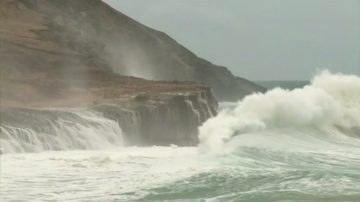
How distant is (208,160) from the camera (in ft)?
60.1

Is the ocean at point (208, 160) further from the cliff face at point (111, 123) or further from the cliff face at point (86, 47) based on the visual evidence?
the cliff face at point (86, 47)

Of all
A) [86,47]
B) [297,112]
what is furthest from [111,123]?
[86,47]

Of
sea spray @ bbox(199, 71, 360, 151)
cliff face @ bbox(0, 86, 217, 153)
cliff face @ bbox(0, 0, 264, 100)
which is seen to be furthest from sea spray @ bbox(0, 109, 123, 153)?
cliff face @ bbox(0, 0, 264, 100)

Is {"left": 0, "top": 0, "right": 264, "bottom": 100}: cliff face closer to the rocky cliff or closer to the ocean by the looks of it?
the rocky cliff

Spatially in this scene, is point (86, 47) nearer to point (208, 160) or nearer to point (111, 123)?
point (111, 123)

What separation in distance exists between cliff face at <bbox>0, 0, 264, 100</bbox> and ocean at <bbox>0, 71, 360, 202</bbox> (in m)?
13.5

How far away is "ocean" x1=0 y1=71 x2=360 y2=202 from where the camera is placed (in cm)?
1398

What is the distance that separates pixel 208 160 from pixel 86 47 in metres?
34.4

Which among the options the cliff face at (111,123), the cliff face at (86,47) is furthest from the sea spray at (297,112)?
the cliff face at (86,47)

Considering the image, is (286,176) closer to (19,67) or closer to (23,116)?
(23,116)

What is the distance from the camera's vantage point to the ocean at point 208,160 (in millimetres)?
13977

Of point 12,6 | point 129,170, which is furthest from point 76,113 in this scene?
point 12,6

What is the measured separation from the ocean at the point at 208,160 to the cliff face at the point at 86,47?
13.5m

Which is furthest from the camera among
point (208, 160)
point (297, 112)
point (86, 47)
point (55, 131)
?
point (86, 47)
